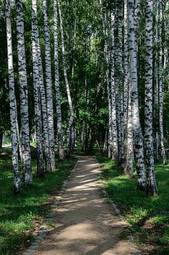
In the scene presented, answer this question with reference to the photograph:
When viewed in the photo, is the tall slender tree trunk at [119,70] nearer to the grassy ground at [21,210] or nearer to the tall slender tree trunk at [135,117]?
the grassy ground at [21,210]

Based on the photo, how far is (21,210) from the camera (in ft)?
50.6

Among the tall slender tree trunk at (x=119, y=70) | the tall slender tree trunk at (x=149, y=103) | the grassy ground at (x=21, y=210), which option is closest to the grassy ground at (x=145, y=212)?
the tall slender tree trunk at (x=149, y=103)

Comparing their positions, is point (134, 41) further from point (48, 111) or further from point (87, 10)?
point (87, 10)

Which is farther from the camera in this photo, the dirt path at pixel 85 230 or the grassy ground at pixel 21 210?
the grassy ground at pixel 21 210

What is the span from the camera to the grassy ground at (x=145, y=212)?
1186 centimetres

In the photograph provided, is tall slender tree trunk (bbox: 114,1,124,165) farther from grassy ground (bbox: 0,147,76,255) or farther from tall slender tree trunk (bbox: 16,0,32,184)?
tall slender tree trunk (bbox: 16,0,32,184)

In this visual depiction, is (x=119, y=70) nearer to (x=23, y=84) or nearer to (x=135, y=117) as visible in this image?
(x=23, y=84)

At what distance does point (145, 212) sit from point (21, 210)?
3849 millimetres

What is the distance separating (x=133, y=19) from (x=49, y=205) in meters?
8.37

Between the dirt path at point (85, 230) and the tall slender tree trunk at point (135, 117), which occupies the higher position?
the tall slender tree trunk at point (135, 117)

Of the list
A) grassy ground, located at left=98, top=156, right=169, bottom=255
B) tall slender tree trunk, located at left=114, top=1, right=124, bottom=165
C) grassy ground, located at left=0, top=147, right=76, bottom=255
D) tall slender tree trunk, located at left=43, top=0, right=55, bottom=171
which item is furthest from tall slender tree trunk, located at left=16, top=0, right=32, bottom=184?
tall slender tree trunk, located at left=114, top=1, right=124, bottom=165

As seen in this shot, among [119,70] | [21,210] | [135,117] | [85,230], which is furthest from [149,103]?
[119,70]

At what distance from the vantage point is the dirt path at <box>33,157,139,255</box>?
11172 millimetres

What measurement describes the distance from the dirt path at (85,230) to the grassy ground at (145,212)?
0.41 m
